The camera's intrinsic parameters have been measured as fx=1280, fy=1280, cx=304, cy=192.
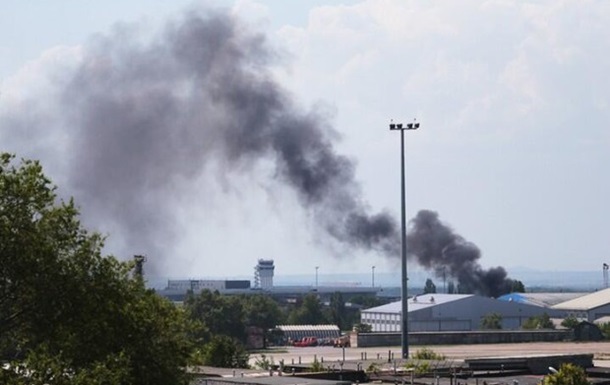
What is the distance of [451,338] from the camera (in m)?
104

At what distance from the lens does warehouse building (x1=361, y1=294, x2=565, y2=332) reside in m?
136

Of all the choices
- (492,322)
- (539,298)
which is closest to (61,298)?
(492,322)

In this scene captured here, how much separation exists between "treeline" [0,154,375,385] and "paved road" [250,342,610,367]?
47.2 m

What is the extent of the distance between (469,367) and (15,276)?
1538 inches

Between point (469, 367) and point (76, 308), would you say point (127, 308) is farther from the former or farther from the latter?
point (469, 367)

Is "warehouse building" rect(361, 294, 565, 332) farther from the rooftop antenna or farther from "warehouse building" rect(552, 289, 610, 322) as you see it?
the rooftop antenna

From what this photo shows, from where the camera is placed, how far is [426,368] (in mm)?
64812

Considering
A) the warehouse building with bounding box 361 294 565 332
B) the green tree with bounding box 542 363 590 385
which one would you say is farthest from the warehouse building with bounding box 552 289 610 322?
the green tree with bounding box 542 363 590 385

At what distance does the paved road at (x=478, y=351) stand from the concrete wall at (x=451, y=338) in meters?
2.29

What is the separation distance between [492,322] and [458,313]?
818 cm

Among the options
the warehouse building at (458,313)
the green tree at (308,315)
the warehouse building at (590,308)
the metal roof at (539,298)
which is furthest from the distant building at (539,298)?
the green tree at (308,315)

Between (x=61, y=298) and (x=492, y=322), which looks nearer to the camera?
(x=61, y=298)

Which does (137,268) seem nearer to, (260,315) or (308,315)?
(260,315)

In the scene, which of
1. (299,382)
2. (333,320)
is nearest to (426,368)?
(299,382)
